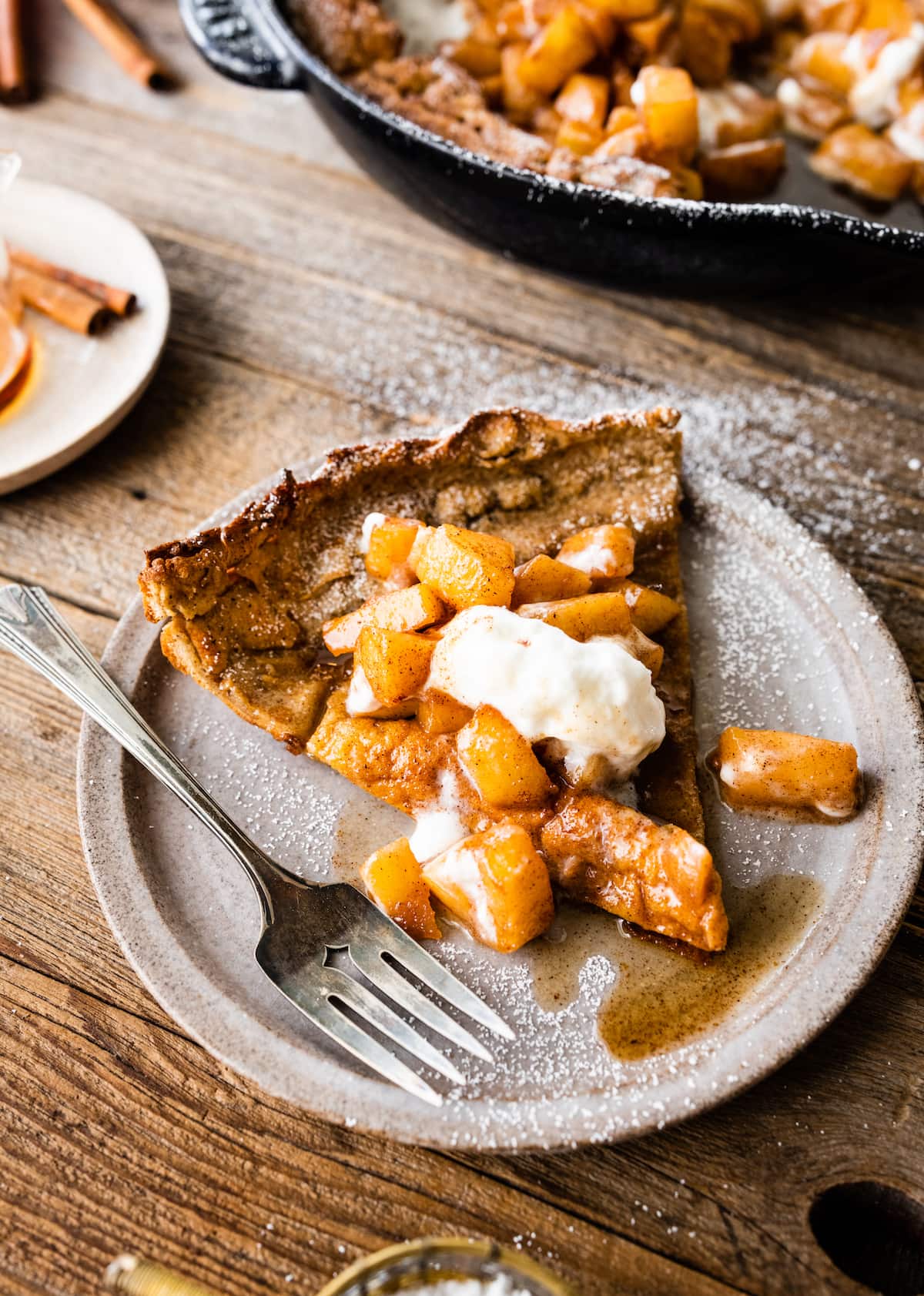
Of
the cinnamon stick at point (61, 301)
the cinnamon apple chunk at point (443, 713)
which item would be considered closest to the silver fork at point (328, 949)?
the cinnamon apple chunk at point (443, 713)

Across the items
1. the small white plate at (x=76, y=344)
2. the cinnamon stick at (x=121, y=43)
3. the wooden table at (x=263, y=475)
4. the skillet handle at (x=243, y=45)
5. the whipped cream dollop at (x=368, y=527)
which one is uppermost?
the skillet handle at (x=243, y=45)

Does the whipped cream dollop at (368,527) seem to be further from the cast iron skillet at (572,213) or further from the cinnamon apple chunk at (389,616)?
the cast iron skillet at (572,213)

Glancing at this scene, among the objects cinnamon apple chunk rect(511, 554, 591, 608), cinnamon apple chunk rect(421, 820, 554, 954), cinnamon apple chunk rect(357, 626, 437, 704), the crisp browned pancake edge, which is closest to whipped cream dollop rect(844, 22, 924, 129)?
the crisp browned pancake edge

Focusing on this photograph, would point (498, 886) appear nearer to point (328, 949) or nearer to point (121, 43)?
point (328, 949)

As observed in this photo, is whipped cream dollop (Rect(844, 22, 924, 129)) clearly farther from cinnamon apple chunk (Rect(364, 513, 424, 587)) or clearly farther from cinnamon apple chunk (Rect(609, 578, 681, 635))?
cinnamon apple chunk (Rect(364, 513, 424, 587))

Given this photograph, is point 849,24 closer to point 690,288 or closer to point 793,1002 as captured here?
point 690,288

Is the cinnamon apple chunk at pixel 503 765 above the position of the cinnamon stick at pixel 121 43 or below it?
below

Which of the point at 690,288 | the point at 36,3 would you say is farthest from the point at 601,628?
the point at 36,3
